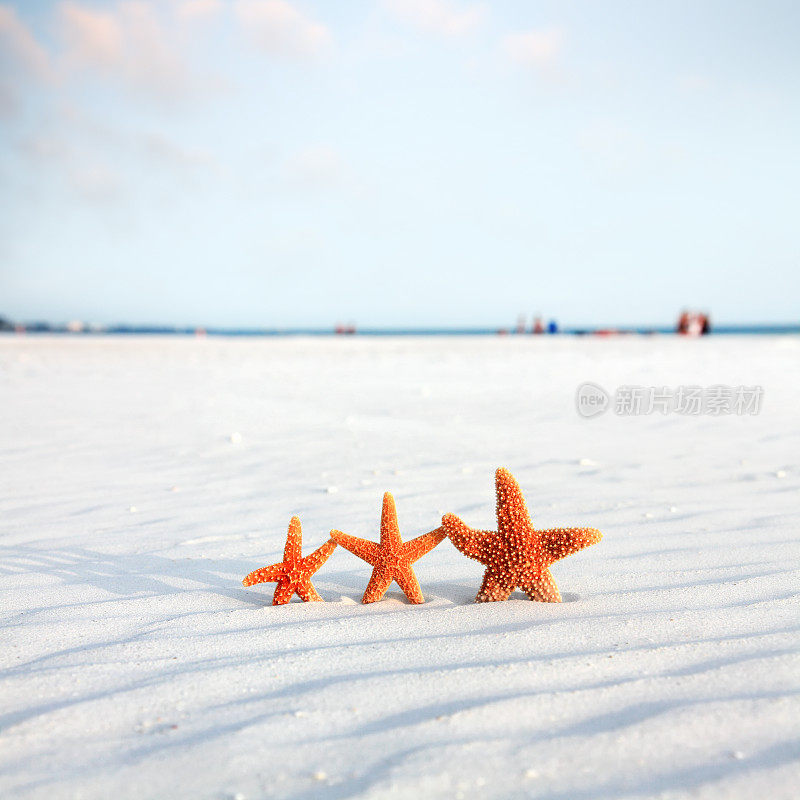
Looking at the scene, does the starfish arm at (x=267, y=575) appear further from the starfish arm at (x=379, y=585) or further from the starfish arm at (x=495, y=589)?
the starfish arm at (x=495, y=589)

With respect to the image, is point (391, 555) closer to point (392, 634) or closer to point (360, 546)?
point (360, 546)

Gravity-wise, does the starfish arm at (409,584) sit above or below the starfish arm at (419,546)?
below

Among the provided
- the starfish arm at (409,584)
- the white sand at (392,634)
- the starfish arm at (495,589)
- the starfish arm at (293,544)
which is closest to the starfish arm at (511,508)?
the starfish arm at (495,589)

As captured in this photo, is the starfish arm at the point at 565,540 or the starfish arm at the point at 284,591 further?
the starfish arm at the point at 284,591

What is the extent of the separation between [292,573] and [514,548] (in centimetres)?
88

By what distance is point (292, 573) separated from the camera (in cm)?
262

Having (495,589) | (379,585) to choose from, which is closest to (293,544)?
(379,585)

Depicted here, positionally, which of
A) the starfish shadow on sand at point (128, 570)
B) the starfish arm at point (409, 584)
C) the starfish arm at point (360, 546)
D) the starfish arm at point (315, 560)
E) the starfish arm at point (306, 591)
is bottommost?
Answer: the starfish shadow on sand at point (128, 570)

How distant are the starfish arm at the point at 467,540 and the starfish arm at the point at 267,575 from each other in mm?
673

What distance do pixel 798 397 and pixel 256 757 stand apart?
29.7ft

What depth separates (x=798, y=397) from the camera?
28.6 feet

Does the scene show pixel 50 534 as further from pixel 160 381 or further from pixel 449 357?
pixel 449 357

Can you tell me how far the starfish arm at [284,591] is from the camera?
2.61m

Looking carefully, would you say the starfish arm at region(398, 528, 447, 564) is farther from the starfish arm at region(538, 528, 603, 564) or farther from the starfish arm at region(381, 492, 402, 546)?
the starfish arm at region(538, 528, 603, 564)
